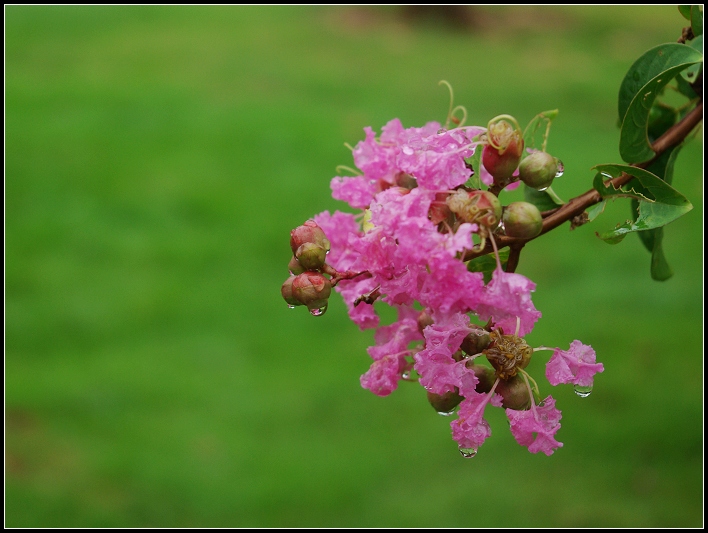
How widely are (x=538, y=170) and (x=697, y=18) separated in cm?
43

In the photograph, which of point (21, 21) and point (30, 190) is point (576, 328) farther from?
point (21, 21)

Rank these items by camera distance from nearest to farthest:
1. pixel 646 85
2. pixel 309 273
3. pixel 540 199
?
pixel 309 273, pixel 646 85, pixel 540 199

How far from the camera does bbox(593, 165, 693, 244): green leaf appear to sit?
2.97 ft

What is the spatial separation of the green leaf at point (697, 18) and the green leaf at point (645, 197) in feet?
1.14

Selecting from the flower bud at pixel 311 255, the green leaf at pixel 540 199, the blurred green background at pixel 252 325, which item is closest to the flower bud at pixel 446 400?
the flower bud at pixel 311 255

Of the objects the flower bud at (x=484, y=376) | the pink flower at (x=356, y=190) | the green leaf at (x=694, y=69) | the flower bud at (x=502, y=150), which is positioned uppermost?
the green leaf at (x=694, y=69)

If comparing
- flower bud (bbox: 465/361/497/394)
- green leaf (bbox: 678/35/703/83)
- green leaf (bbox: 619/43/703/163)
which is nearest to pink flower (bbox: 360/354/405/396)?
flower bud (bbox: 465/361/497/394)

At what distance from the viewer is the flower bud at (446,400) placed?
942mm

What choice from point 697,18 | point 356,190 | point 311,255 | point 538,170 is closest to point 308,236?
point 311,255

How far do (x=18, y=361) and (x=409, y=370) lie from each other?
10.1 feet

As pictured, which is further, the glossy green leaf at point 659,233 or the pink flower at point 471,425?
the glossy green leaf at point 659,233

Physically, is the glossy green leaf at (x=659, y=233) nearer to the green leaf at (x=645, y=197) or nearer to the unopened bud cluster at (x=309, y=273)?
the green leaf at (x=645, y=197)

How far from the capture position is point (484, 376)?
92 cm

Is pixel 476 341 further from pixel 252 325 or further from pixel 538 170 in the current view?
pixel 252 325
